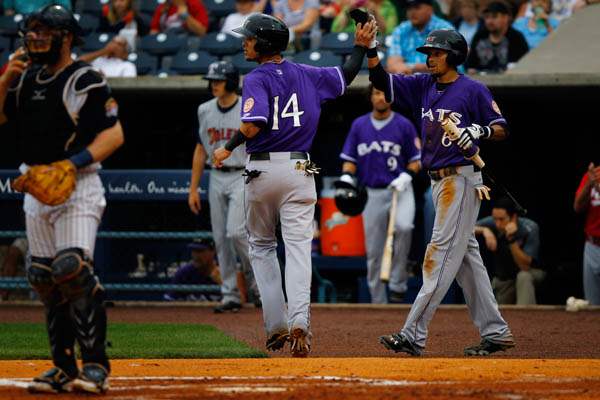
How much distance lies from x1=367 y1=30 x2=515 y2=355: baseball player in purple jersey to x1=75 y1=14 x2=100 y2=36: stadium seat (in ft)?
26.2

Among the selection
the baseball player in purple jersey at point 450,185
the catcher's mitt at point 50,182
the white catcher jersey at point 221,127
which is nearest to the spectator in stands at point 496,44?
the white catcher jersey at point 221,127

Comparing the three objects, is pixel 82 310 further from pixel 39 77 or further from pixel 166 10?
pixel 166 10

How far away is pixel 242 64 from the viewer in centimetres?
1227

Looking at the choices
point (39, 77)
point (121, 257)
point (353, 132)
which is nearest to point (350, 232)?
point (353, 132)

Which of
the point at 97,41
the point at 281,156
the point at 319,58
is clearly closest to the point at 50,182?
the point at 281,156

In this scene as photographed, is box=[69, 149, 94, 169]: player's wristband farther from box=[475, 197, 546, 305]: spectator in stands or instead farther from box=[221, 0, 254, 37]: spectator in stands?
box=[221, 0, 254, 37]: spectator in stands

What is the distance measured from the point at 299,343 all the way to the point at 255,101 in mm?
1296

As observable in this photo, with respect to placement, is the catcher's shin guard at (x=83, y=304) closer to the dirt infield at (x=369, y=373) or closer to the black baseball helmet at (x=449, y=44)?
the dirt infield at (x=369, y=373)

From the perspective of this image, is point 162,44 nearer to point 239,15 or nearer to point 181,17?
point 181,17

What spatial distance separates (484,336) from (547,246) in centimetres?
583

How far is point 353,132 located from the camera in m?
10.9

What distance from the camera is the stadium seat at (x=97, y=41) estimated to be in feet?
43.9

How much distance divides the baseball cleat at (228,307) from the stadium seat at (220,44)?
3715 millimetres

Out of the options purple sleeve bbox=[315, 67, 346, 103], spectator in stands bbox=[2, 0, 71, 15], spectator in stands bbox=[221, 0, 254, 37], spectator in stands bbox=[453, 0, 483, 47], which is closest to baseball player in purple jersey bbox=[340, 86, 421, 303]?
spectator in stands bbox=[453, 0, 483, 47]
